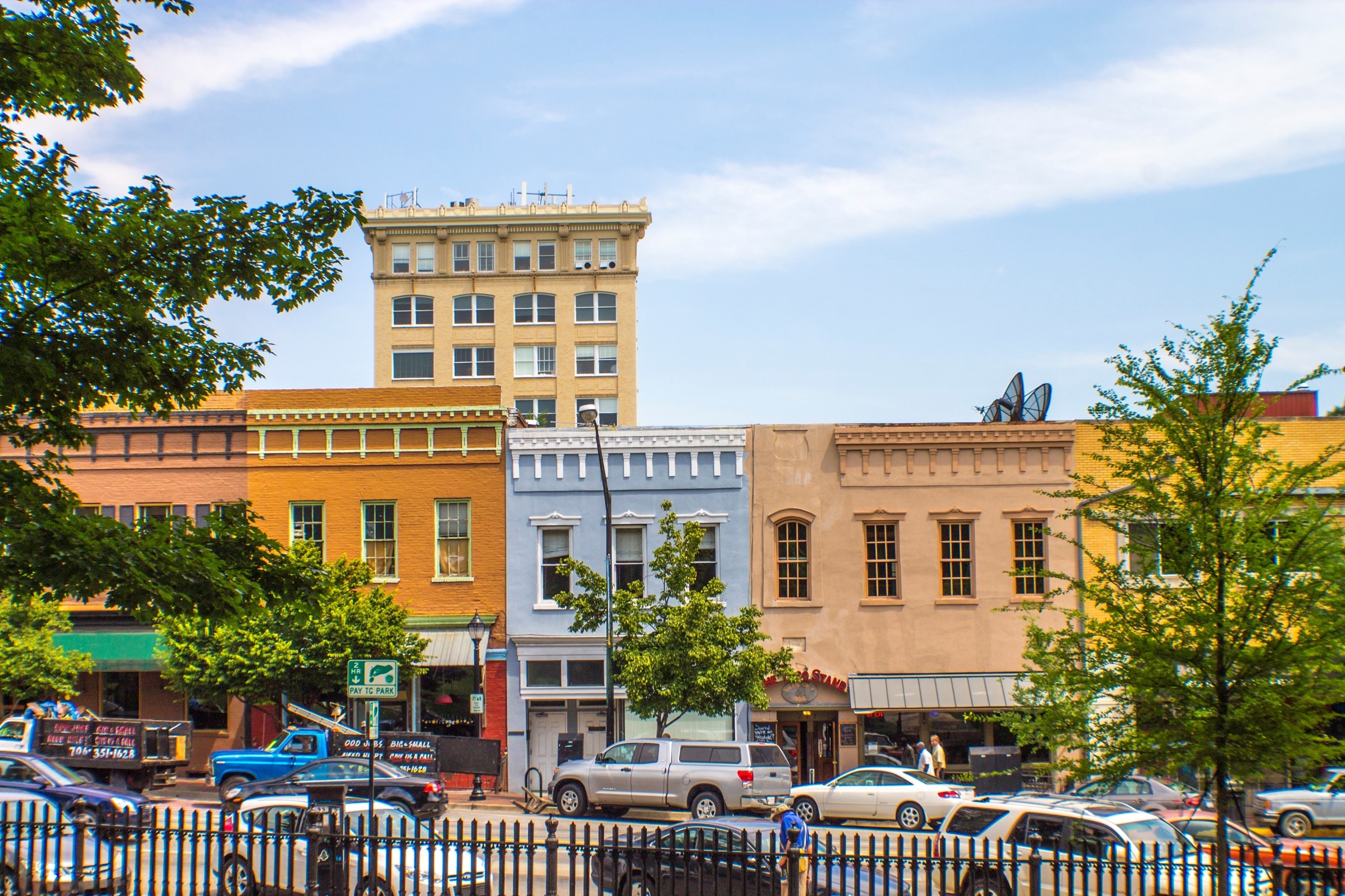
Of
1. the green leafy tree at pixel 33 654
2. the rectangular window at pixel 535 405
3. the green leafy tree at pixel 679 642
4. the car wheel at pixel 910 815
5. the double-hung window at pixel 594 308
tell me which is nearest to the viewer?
the car wheel at pixel 910 815

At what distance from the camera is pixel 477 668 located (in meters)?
29.3

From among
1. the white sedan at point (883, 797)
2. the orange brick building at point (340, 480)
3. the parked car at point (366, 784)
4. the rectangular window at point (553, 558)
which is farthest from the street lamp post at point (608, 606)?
the orange brick building at point (340, 480)

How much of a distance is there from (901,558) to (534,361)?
32.6 m

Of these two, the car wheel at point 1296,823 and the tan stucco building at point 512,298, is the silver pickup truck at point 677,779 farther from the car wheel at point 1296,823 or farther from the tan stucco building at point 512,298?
the tan stucco building at point 512,298

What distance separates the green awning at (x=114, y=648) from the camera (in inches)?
1235

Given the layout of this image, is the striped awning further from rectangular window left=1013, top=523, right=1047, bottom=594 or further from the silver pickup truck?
the silver pickup truck

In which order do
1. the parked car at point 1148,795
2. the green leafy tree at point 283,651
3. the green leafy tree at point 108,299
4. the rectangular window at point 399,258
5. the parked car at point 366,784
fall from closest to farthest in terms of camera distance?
the green leafy tree at point 108,299 < the parked car at point 366,784 < the parked car at point 1148,795 < the green leafy tree at point 283,651 < the rectangular window at point 399,258

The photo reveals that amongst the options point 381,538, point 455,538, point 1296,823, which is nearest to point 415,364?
point 381,538

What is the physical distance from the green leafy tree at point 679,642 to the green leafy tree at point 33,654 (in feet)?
41.1

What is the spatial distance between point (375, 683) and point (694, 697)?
1294 centimetres

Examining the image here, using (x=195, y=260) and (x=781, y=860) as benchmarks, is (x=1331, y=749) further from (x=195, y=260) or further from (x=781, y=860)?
(x=195, y=260)

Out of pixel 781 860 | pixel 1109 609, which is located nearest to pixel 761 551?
pixel 781 860

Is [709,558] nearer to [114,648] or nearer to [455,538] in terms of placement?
[455,538]

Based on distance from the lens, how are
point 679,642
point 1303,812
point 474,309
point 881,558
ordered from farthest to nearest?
point 474,309, point 881,558, point 679,642, point 1303,812
